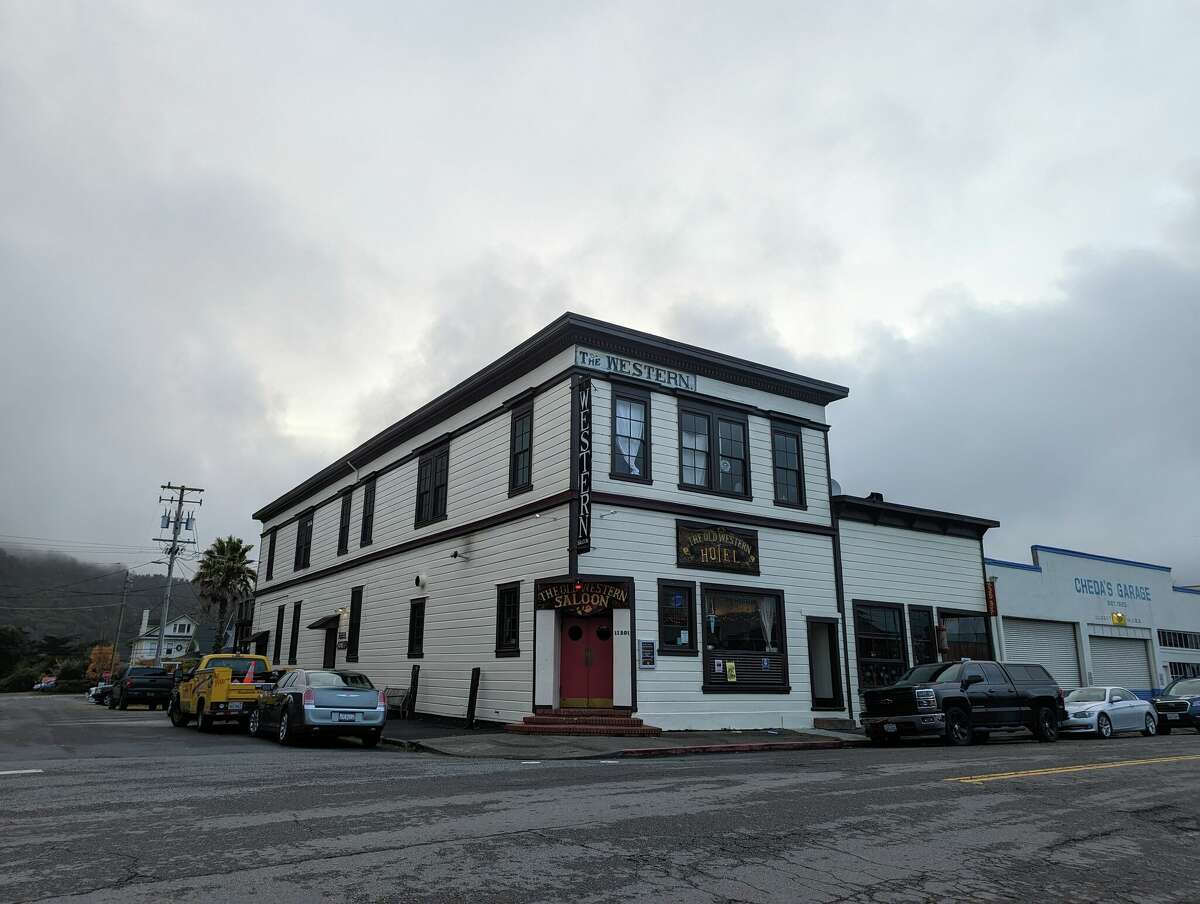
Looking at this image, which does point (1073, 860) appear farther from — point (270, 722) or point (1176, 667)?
point (1176, 667)

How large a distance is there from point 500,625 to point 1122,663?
83.3 feet

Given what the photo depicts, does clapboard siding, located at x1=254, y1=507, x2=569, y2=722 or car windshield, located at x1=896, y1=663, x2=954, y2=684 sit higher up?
clapboard siding, located at x1=254, y1=507, x2=569, y2=722

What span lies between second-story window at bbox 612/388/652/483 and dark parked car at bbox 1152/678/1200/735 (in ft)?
56.1

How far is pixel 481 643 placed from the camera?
22516 millimetres

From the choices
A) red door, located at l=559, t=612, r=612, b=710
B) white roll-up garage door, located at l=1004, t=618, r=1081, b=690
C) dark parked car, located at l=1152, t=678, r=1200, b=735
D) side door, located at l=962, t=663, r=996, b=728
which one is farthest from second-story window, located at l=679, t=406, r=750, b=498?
dark parked car, located at l=1152, t=678, r=1200, b=735

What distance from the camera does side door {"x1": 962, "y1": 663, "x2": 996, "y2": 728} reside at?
1850cm

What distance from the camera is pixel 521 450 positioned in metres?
22.7

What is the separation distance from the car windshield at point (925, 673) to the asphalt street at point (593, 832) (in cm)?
581

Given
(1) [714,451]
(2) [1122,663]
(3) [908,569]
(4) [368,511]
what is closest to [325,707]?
(1) [714,451]

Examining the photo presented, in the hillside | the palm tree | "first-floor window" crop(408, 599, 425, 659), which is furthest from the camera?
the hillside

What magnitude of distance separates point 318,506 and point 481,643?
54.5 feet

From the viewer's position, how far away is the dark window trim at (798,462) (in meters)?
23.8

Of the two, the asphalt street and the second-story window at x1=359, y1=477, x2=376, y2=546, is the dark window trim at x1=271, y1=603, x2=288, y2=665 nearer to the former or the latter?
the second-story window at x1=359, y1=477, x2=376, y2=546

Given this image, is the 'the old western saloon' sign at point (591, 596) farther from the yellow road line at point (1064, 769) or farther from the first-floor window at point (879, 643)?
the yellow road line at point (1064, 769)
